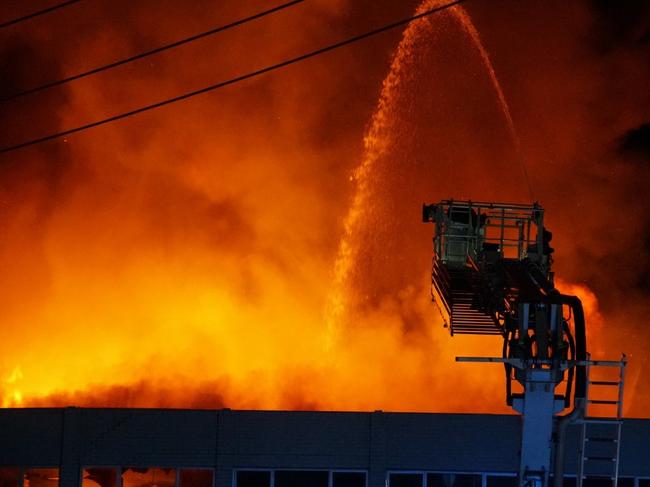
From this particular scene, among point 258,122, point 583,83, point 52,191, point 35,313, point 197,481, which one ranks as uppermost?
point 583,83

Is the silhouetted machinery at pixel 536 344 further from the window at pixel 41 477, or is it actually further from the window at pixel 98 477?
the window at pixel 41 477

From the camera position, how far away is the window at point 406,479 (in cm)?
1379

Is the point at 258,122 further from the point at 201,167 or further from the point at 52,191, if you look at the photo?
the point at 52,191

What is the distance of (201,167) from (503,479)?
462 inches

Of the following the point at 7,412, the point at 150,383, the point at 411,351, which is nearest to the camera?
the point at 7,412

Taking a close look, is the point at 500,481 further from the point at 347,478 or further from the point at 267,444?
the point at 267,444

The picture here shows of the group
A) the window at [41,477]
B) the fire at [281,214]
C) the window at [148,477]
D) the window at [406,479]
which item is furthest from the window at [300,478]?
the fire at [281,214]

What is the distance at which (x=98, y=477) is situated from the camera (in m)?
13.9

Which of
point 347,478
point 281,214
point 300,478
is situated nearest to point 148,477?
point 300,478

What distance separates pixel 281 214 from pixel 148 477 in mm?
10315

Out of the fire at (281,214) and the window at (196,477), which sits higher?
the fire at (281,214)

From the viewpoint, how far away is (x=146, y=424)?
13.5 meters

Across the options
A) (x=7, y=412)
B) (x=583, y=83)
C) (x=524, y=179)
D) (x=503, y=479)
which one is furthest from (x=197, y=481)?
(x=583, y=83)

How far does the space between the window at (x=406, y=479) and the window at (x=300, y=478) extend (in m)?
0.93
